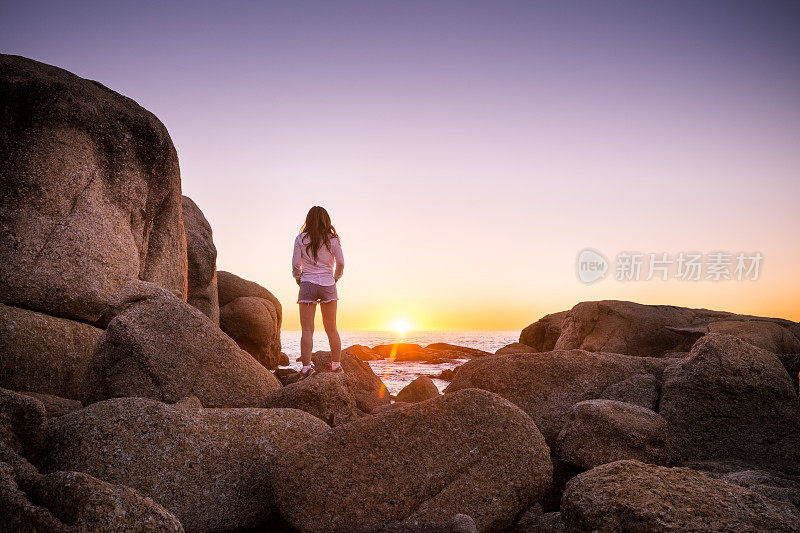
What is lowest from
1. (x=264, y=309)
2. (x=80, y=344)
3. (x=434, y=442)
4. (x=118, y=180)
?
(x=264, y=309)

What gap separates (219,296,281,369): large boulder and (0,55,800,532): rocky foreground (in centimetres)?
772

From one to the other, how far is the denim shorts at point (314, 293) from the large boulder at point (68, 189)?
2.67 m

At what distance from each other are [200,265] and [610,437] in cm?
1223

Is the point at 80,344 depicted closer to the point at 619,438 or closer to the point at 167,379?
the point at 167,379

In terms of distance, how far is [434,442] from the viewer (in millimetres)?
3311

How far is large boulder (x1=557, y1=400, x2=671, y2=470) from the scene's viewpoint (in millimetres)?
4102

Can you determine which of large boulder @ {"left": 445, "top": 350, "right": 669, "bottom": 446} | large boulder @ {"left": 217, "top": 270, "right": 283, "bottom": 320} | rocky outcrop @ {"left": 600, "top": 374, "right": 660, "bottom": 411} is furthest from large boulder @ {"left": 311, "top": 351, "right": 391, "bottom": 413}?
large boulder @ {"left": 217, "top": 270, "right": 283, "bottom": 320}

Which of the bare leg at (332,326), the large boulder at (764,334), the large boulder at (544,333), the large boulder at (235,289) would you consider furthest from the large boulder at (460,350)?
the bare leg at (332,326)

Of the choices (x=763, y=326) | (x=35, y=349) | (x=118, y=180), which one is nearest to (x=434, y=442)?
(x=35, y=349)

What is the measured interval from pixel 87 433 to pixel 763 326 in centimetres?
1356

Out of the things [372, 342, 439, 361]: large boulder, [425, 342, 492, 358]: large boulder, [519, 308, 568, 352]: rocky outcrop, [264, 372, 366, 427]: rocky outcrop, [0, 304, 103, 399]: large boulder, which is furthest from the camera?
[425, 342, 492, 358]: large boulder

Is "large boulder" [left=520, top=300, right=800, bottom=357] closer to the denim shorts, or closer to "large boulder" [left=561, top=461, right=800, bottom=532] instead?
the denim shorts

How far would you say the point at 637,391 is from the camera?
17.6 ft

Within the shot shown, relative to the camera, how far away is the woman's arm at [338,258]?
7.62 meters
